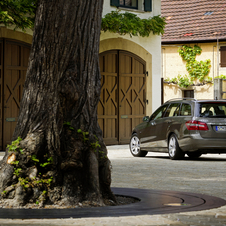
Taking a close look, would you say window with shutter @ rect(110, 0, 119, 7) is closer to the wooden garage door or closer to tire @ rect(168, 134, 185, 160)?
the wooden garage door

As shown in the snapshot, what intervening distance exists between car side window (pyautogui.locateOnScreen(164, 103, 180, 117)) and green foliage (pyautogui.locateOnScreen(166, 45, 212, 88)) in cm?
2239

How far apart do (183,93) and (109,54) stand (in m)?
18.9

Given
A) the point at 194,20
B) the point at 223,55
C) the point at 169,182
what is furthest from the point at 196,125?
the point at 194,20

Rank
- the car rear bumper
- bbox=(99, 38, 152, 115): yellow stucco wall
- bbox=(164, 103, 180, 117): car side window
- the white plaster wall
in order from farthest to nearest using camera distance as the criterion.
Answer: the white plaster wall → bbox=(99, 38, 152, 115): yellow stucco wall → bbox=(164, 103, 180, 117): car side window → the car rear bumper

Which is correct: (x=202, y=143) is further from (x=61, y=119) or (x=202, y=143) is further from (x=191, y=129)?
(x=61, y=119)

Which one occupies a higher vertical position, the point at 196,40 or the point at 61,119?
the point at 196,40

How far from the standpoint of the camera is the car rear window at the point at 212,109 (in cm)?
1403

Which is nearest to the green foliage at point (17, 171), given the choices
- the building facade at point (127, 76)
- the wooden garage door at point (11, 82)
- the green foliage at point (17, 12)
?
the green foliage at point (17, 12)

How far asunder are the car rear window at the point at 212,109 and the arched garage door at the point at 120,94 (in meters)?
6.23

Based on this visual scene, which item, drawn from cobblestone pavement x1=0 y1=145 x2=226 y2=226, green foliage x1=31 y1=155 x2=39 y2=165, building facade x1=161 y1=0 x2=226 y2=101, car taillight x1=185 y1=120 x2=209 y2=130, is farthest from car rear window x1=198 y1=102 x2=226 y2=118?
building facade x1=161 y1=0 x2=226 y2=101

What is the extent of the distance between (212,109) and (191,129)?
800mm

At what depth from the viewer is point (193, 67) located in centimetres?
3741

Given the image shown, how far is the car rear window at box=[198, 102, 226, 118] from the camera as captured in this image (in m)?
14.0

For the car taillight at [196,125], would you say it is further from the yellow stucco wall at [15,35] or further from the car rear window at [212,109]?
the yellow stucco wall at [15,35]
